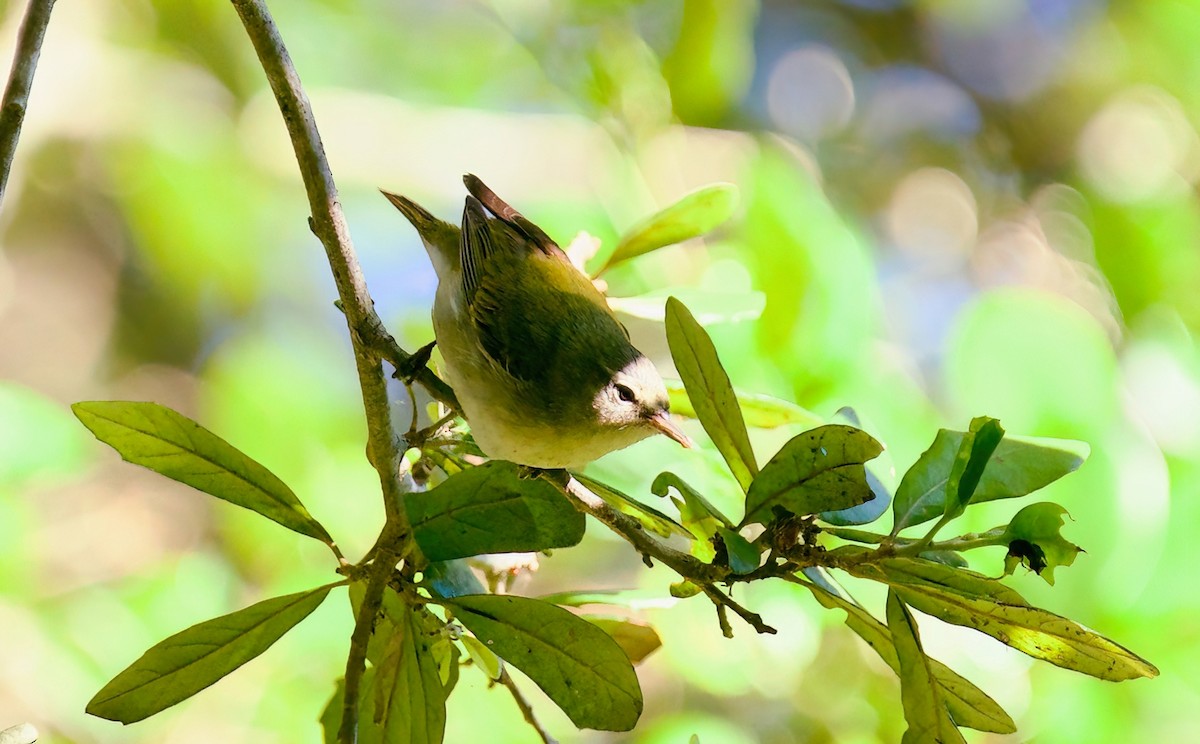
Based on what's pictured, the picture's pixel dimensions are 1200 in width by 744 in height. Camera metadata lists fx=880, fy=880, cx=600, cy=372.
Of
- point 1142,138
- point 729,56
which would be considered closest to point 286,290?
point 729,56

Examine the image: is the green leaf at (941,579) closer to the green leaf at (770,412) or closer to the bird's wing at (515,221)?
the green leaf at (770,412)

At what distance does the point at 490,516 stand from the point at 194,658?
0.24 metres

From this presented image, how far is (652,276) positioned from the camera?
1761 millimetres

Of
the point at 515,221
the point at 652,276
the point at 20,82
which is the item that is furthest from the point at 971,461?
the point at 652,276

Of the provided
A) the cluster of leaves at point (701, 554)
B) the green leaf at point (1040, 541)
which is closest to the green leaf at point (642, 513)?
the cluster of leaves at point (701, 554)

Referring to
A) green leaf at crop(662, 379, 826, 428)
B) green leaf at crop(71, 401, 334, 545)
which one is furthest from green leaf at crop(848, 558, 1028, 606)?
green leaf at crop(71, 401, 334, 545)

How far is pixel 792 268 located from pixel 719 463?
59 cm

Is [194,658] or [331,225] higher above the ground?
[331,225]

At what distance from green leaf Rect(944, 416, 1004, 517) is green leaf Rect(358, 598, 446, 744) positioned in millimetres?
374

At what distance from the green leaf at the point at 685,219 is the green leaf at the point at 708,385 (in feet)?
1.19

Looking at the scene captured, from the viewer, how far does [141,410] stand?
0.60 m

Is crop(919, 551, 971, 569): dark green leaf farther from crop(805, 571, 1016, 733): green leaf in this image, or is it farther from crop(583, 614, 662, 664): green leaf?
crop(583, 614, 662, 664): green leaf

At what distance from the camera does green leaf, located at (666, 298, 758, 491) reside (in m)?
0.61

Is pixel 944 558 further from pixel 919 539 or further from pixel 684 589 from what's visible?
pixel 684 589
